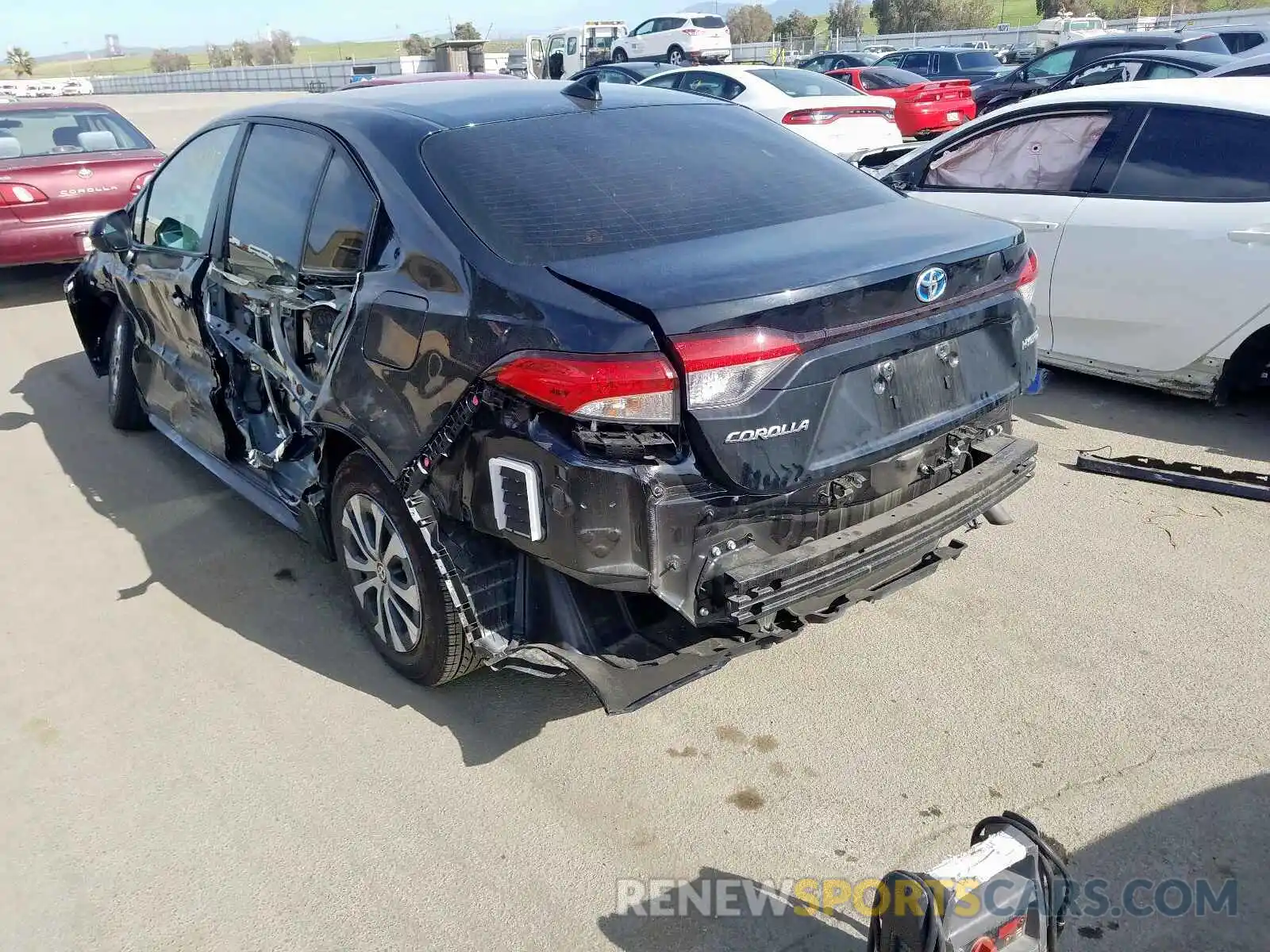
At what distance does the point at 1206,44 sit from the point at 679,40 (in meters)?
17.5

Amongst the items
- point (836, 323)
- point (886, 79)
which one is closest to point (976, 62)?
point (886, 79)

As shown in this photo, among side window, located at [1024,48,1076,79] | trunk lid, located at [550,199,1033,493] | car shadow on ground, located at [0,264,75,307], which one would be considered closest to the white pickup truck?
side window, located at [1024,48,1076,79]

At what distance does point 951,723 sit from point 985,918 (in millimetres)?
1156

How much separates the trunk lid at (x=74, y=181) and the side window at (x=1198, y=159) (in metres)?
7.81

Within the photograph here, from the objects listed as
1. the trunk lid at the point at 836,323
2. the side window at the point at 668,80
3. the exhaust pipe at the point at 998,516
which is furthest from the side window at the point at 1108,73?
the trunk lid at the point at 836,323

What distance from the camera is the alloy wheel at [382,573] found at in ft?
10.4

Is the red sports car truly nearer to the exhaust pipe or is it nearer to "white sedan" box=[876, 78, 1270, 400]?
"white sedan" box=[876, 78, 1270, 400]

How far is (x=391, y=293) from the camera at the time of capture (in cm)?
294

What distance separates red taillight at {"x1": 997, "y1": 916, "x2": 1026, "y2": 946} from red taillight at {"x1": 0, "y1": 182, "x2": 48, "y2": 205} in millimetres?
9041

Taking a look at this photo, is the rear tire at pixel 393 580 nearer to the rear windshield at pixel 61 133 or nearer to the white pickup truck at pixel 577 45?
the rear windshield at pixel 61 133

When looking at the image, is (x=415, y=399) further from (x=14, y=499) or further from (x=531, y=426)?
(x=14, y=499)

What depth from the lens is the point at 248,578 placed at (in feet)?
13.6

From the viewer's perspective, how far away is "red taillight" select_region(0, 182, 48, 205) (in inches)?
324

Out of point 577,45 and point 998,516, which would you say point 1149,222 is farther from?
point 577,45
